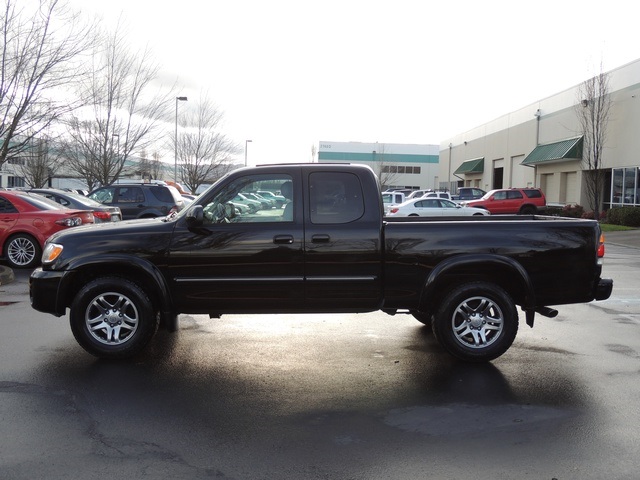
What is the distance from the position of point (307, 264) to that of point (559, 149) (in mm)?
33714

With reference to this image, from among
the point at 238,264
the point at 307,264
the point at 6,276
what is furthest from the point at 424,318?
the point at 6,276

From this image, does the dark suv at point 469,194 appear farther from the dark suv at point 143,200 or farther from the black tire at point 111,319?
the black tire at point 111,319

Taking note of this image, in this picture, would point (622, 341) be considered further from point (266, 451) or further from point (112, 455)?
point (112, 455)

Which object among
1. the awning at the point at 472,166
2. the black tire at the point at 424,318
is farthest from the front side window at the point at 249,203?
the awning at the point at 472,166

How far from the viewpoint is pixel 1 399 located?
5051 mm

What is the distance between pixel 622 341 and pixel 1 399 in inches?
255

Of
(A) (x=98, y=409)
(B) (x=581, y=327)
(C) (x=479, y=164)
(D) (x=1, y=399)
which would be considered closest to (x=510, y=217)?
(B) (x=581, y=327)

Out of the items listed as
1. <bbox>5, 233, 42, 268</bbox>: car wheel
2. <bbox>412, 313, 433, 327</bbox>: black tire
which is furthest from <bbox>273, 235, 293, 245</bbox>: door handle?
<bbox>5, 233, 42, 268</bbox>: car wheel

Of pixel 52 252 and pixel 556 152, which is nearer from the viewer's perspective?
pixel 52 252

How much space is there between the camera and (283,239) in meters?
6.09

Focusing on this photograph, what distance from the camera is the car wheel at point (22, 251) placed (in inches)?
501

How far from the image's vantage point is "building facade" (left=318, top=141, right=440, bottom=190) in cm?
8925

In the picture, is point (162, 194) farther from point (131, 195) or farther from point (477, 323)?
point (477, 323)

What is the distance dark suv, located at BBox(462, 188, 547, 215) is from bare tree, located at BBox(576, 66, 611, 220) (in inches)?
111
